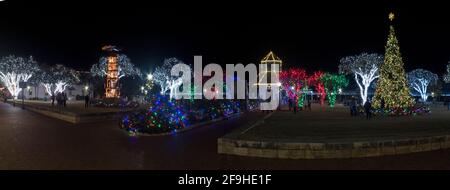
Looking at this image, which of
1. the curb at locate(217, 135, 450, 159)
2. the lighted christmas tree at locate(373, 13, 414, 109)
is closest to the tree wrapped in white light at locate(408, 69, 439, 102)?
the lighted christmas tree at locate(373, 13, 414, 109)

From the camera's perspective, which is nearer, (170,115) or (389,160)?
(389,160)

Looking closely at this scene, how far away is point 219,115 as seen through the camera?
23.6 metres

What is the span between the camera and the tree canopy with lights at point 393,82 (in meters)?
25.7

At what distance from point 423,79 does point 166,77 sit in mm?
47565

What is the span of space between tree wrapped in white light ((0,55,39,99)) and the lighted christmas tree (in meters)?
60.2

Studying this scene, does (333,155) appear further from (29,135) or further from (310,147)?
(29,135)

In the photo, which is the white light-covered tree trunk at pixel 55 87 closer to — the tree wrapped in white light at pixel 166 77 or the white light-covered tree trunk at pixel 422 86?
the tree wrapped in white light at pixel 166 77

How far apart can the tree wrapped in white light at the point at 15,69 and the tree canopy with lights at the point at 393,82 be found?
60186 millimetres

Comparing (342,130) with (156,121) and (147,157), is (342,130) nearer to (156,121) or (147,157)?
(156,121)

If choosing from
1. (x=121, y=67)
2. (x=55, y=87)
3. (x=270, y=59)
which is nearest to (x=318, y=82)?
(x=270, y=59)

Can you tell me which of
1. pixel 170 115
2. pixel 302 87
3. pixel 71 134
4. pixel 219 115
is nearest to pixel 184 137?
pixel 170 115

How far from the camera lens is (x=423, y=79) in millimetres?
82812

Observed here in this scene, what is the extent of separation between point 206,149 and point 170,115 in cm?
545
